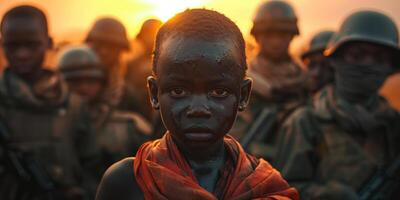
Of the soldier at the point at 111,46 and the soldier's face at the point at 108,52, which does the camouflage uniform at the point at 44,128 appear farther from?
the soldier's face at the point at 108,52

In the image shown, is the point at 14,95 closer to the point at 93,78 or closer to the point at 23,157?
the point at 23,157

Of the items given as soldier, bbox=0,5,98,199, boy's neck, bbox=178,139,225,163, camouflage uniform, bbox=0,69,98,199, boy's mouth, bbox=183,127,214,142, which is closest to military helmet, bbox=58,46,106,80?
camouflage uniform, bbox=0,69,98,199

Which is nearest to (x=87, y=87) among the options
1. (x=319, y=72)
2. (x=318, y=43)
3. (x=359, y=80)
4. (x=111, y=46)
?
(x=111, y=46)

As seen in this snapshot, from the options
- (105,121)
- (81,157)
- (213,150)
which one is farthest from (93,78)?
(213,150)

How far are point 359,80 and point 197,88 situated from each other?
2.82 metres

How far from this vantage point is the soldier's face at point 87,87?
807 cm

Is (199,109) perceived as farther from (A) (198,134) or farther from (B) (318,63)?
(B) (318,63)

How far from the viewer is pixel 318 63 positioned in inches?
306

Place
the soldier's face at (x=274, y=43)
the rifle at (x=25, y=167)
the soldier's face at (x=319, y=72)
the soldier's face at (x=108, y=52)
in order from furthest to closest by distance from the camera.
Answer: the soldier's face at (x=108, y=52)
the soldier's face at (x=319, y=72)
the soldier's face at (x=274, y=43)
the rifle at (x=25, y=167)

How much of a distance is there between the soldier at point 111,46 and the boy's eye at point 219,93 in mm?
5951

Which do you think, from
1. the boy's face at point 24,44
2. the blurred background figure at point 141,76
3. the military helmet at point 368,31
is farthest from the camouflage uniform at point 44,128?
the military helmet at point 368,31

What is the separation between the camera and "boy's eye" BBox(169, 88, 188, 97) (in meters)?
2.55

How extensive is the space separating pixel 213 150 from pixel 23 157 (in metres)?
3.45

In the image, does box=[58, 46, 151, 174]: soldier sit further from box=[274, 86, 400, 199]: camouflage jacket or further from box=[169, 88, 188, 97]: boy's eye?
box=[169, 88, 188, 97]: boy's eye
